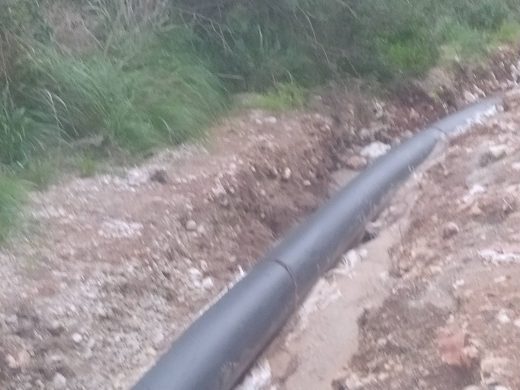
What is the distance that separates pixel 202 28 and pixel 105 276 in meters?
2.99

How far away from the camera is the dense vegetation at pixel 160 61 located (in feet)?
17.9

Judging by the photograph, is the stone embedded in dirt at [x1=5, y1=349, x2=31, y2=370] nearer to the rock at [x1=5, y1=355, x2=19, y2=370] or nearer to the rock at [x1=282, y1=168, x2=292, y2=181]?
the rock at [x1=5, y1=355, x2=19, y2=370]

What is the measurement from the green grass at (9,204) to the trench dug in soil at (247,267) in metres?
0.07

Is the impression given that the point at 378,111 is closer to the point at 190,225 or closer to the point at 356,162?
the point at 356,162

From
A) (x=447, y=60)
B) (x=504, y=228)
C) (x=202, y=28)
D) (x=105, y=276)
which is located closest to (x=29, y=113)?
(x=105, y=276)

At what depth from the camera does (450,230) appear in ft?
13.8

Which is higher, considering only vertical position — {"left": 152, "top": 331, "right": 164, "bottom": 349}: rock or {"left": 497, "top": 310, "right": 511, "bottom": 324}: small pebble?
{"left": 497, "top": 310, "right": 511, "bottom": 324}: small pebble

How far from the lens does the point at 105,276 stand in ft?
14.4

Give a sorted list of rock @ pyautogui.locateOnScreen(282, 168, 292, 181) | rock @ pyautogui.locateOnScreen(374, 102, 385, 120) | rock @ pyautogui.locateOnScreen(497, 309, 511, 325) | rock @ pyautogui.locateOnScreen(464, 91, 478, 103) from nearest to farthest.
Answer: rock @ pyautogui.locateOnScreen(497, 309, 511, 325), rock @ pyautogui.locateOnScreen(282, 168, 292, 181), rock @ pyautogui.locateOnScreen(374, 102, 385, 120), rock @ pyautogui.locateOnScreen(464, 91, 478, 103)

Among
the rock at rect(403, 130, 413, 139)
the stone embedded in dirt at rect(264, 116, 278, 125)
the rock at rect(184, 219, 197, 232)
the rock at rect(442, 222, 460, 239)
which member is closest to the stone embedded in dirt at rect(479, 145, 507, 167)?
the rock at rect(442, 222, 460, 239)

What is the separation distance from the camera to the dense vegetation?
17.9 feet

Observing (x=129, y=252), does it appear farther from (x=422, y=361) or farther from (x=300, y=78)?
(x=300, y=78)

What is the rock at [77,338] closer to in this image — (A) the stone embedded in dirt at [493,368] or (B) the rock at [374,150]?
(A) the stone embedded in dirt at [493,368]

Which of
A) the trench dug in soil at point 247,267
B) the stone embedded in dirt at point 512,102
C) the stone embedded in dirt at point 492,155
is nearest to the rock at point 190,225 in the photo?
the trench dug in soil at point 247,267
